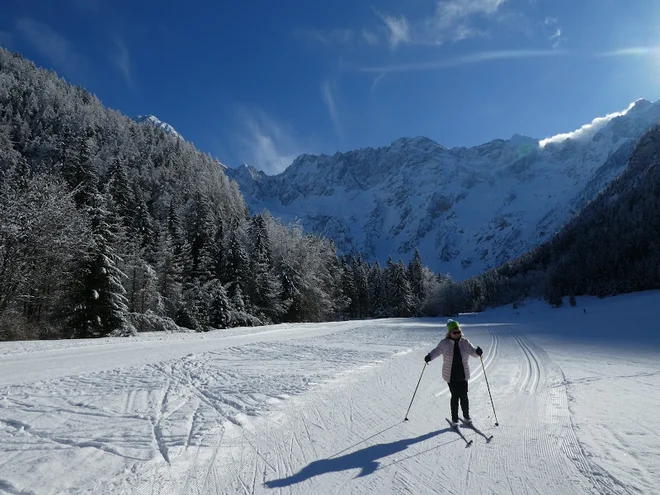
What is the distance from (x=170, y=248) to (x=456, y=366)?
1203 inches

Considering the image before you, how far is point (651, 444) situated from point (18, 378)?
1168 cm

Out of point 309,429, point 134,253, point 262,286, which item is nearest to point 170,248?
point 134,253

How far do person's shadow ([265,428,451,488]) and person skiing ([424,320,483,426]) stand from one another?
1.20 m

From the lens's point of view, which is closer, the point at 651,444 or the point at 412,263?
the point at 651,444

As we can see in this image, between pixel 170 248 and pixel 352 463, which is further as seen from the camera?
pixel 170 248

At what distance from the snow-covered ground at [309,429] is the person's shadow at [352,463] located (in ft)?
0.08

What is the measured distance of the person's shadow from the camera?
4.19 meters

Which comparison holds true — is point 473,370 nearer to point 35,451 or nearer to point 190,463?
point 190,463

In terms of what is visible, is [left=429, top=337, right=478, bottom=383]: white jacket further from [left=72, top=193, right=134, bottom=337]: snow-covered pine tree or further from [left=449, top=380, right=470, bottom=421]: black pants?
[left=72, top=193, right=134, bottom=337]: snow-covered pine tree

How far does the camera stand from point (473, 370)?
1073 centimetres

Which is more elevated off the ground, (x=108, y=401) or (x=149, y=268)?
(x=149, y=268)

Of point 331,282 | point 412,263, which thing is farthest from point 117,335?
point 412,263

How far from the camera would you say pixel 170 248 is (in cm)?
3234

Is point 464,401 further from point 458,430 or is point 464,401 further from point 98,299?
point 98,299
